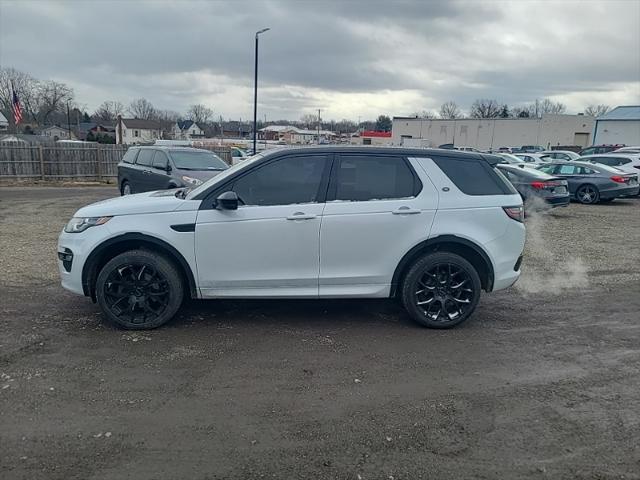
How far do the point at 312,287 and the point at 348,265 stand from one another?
1.37ft

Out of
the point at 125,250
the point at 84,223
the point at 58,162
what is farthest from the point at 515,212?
the point at 58,162

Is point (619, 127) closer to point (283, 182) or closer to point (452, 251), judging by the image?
point (452, 251)

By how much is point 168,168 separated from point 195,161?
2.42 ft

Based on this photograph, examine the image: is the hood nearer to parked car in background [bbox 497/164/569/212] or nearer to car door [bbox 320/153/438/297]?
car door [bbox 320/153/438/297]

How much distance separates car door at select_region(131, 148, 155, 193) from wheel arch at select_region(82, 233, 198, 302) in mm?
8429

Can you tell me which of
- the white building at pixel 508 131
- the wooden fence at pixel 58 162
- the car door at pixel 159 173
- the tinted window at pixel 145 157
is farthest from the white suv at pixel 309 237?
the white building at pixel 508 131

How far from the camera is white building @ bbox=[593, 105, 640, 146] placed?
53.8 meters

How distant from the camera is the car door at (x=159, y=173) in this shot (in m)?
12.3

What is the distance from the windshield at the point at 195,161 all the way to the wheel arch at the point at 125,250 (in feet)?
25.5

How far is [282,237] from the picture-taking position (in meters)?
4.83

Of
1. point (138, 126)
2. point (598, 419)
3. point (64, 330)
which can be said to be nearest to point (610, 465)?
point (598, 419)

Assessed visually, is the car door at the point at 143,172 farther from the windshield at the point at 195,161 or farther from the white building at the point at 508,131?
the white building at the point at 508,131

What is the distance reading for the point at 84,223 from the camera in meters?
4.90

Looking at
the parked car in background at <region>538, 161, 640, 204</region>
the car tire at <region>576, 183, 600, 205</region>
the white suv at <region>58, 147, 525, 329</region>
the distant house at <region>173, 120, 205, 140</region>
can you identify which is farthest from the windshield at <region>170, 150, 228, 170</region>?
the distant house at <region>173, 120, 205, 140</region>
